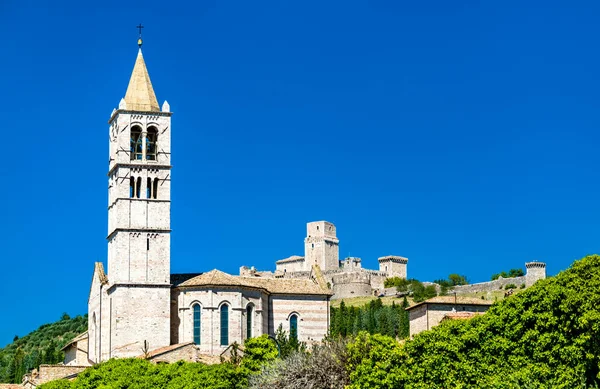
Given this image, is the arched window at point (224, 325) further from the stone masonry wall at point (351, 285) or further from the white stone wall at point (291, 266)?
the white stone wall at point (291, 266)

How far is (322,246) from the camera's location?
179m

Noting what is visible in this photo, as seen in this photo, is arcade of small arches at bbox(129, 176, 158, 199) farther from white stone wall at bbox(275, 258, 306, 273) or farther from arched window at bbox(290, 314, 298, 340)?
white stone wall at bbox(275, 258, 306, 273)

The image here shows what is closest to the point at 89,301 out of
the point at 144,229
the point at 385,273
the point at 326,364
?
the point at 144,229

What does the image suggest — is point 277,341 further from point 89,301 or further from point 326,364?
point 326,364

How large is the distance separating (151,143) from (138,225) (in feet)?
20.4

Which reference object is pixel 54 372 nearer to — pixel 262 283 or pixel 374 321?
pixel 262 283

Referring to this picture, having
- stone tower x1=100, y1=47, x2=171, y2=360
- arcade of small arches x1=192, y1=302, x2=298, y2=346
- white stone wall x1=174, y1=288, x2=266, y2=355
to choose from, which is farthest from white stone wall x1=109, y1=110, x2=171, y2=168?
arcade of small arches x1=192, y1=302, x2=298, y2=346

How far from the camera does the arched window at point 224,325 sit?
2857 inches

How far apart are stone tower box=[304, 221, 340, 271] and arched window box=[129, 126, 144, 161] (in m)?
104

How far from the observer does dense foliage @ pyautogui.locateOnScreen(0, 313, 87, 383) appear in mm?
99562

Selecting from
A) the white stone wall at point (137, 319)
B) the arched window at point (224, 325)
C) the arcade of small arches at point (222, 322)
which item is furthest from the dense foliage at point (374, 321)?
the white stone wall at point (137, 319)

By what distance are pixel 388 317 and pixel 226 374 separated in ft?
195

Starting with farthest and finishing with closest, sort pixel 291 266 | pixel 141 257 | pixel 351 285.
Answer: pixel 291 266 → pixel 351 285 → pixel 141 257

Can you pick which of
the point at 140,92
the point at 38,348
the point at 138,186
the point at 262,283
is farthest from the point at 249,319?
the point at 38,348
